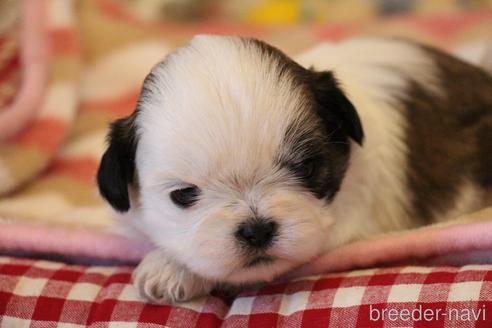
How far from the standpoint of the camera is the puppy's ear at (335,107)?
198 centimetres

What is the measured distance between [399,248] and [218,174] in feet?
1.98

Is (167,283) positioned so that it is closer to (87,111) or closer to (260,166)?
(260,166)

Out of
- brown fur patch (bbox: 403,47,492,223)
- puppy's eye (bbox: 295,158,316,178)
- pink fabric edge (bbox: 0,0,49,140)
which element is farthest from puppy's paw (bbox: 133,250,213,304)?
pink fabric edge (bbox: 0,0,49,140)

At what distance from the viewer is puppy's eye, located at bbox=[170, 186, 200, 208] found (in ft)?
6.07

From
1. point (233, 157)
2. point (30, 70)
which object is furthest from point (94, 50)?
point (233, 157)

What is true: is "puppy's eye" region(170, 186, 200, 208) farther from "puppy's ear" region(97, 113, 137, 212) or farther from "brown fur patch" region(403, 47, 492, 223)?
"brown fur patch" region(403, 47, 492, 223)

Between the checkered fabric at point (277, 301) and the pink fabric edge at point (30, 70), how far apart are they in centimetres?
88

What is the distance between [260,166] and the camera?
1802 millimetres

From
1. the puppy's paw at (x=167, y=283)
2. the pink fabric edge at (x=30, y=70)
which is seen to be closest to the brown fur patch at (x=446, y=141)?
the puppy's paw at (x=167, y=283)

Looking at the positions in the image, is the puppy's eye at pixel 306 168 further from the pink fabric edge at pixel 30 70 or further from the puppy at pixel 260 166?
the pink fabric edge at pixel 30 70

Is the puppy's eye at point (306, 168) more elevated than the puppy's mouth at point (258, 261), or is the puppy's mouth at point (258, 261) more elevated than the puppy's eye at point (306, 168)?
the puppy's eye at point (306, 168)

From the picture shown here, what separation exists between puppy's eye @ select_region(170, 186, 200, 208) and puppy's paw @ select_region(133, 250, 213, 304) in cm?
23

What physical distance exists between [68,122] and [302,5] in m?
1.67

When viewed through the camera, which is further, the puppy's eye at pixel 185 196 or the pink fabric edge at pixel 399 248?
the pink fabric edge at pixel 399 248
